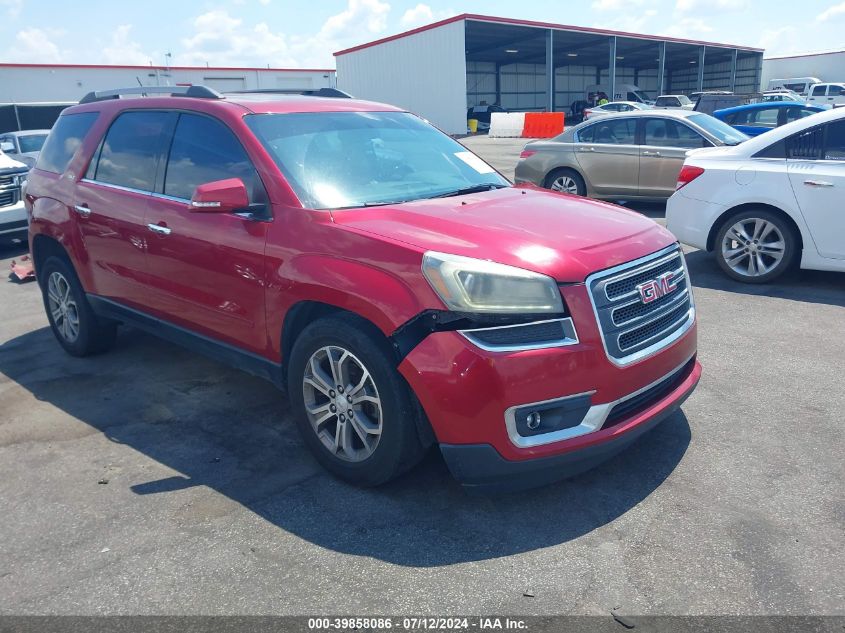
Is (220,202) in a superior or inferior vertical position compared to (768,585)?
superior

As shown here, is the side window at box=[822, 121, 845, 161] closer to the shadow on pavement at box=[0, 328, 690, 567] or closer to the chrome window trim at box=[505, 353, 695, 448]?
the shadow on pavement at box=[0, 328, 690, 567]

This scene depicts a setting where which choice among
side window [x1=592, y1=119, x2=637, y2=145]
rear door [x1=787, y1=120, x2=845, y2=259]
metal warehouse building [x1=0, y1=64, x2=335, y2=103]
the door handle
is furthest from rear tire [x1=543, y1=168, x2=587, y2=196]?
metal warehouse building [x1=0, y1=64, x2=335, y2=103]

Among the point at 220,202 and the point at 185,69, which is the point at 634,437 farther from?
the point at 185,69

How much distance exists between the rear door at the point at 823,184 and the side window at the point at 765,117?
353 inches

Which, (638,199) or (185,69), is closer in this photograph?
(638,199)

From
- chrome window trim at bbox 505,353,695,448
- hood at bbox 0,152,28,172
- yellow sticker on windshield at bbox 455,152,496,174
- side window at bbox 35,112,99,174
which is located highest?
side window at bbox 35,112,99,174

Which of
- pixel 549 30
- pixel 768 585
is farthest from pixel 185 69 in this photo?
pixel 768 585

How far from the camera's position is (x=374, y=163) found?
404cm

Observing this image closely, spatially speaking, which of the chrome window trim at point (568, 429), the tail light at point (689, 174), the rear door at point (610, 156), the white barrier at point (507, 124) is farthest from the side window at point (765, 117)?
the white barrier at point (507, 124)

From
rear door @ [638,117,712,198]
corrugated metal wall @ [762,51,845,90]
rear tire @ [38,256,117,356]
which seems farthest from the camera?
corrugated metal wall @ [762,51,845,90]

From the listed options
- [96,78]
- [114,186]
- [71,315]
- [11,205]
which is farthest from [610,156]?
[96,78]

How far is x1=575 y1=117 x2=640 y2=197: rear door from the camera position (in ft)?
34.9

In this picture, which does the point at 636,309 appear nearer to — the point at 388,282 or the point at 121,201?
the point at 388,282

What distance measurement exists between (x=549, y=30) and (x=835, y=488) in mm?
37219
